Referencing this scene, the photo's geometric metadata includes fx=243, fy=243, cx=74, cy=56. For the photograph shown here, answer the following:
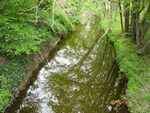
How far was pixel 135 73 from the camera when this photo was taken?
1262 centimetres

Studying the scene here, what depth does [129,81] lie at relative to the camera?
1191 centimetres

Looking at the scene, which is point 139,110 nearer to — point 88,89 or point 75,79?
point 88,89

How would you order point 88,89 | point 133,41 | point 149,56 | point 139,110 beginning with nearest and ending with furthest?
1. point 139,110
2. point 88,89
3. point 149,56
4. point 133,41

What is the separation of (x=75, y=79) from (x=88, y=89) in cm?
121

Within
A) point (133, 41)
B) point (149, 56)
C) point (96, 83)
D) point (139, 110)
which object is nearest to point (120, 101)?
point (139, 110)

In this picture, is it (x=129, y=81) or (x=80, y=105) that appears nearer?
(x=80, y=105)

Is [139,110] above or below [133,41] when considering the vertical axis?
above

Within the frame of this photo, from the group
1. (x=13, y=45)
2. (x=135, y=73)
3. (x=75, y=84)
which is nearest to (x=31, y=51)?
(x=13, y=45)

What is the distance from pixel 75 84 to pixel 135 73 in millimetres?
3196

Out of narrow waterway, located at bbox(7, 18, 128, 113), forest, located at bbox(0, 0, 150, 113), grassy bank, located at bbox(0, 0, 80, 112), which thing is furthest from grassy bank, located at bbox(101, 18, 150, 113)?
grassy bank, located at bbox(0, 0, 80, 112)

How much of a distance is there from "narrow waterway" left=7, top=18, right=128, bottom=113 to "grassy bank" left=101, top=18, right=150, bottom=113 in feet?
1.74

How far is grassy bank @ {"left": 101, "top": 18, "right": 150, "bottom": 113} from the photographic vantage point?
32.6 feet

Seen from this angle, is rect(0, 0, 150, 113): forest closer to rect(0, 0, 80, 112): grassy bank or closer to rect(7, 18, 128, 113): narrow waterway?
rect(0, 0, 80, 112): grassy bank

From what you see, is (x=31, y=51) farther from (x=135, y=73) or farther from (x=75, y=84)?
(x=135, y=73)
